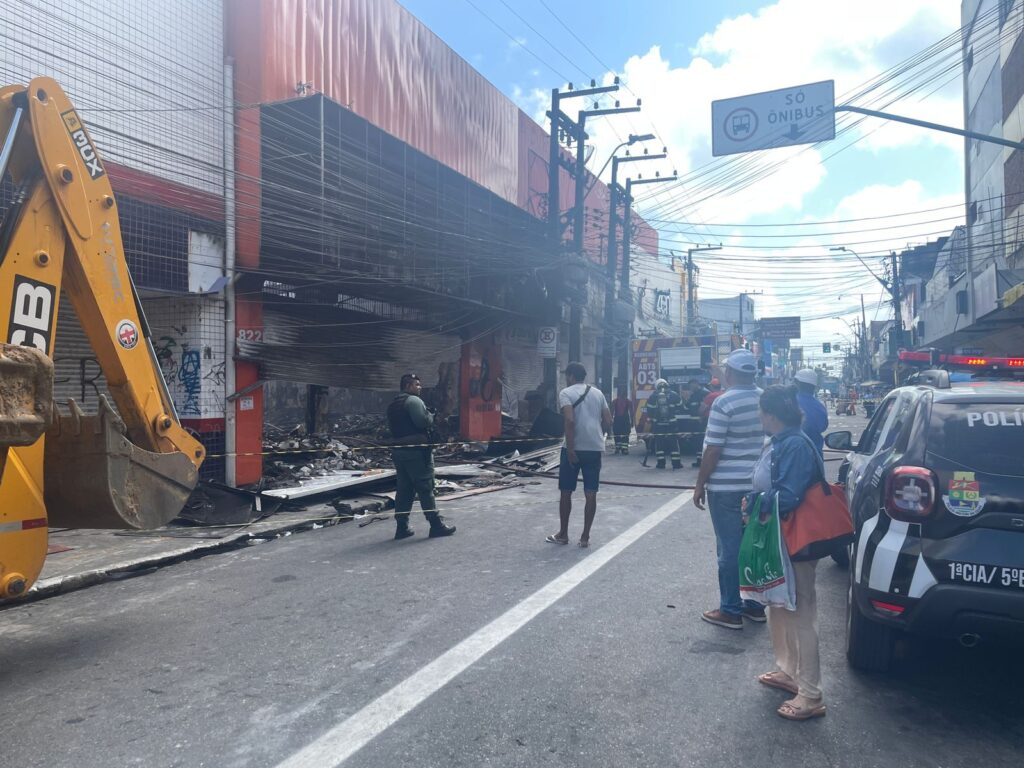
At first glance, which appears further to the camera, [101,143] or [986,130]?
[986,130]

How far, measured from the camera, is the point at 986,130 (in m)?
24.5

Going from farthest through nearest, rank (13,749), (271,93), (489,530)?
(271,93), (489,530), (13,749)

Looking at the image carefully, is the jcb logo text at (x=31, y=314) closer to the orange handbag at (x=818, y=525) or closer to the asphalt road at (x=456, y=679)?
the asphalt road at (x=456, y=679)

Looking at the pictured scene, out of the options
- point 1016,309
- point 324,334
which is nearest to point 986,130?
point 1016,309

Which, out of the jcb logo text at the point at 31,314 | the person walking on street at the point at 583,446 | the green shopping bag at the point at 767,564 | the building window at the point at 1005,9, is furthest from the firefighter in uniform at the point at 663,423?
the building window at the point at 1005,9

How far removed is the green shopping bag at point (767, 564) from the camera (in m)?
3.56

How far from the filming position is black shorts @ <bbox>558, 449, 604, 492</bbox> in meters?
7.28

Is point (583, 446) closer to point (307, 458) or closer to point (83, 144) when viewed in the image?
point (83, 144)

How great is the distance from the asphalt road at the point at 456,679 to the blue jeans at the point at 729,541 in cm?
20

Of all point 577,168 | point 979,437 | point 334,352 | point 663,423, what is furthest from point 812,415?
point 577,168

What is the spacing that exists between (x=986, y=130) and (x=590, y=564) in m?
25.7

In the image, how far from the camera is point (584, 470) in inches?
289

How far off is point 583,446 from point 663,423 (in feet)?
24.9

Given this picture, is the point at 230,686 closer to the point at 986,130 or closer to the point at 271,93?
the point at 271,93
